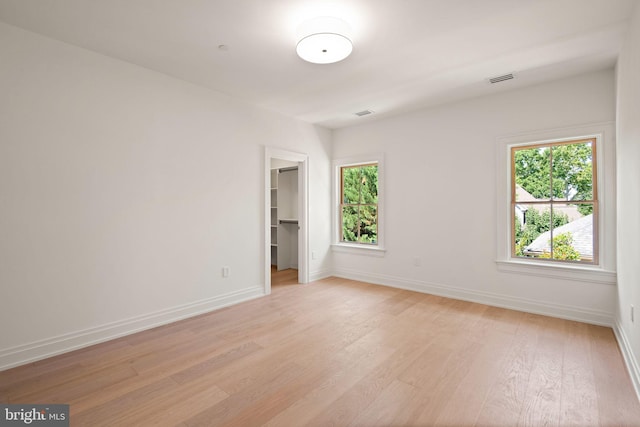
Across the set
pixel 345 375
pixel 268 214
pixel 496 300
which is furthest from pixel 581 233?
pixel 268 214

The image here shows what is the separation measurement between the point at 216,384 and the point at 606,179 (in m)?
4.13

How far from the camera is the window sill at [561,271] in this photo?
10.4 ft

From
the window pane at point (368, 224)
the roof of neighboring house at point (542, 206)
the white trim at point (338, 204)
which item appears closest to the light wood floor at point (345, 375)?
the roof of neighboring house at point (542, 206)

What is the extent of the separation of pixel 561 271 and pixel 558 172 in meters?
1.13

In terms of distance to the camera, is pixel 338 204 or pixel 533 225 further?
pixel 338 204

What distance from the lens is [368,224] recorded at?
5328mm

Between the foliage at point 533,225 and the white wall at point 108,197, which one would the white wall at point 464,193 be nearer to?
the foliage at point 533,225

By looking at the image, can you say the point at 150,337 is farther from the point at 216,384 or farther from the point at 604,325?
the point at 604,325

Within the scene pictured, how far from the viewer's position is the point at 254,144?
4289 millimetres

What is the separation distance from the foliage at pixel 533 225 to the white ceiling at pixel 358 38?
1548mm

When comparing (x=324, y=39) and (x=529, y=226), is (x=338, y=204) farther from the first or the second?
(x=324, y=39)

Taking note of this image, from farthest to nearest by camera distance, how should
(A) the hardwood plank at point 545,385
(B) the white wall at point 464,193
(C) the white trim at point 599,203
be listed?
(B) the white wall at point 464,193 < (C) the white trim at point 599,203 < (A) the hardwood plank at point 545,385

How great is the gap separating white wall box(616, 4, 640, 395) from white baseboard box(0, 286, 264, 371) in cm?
387

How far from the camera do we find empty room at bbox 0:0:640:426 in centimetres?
212
